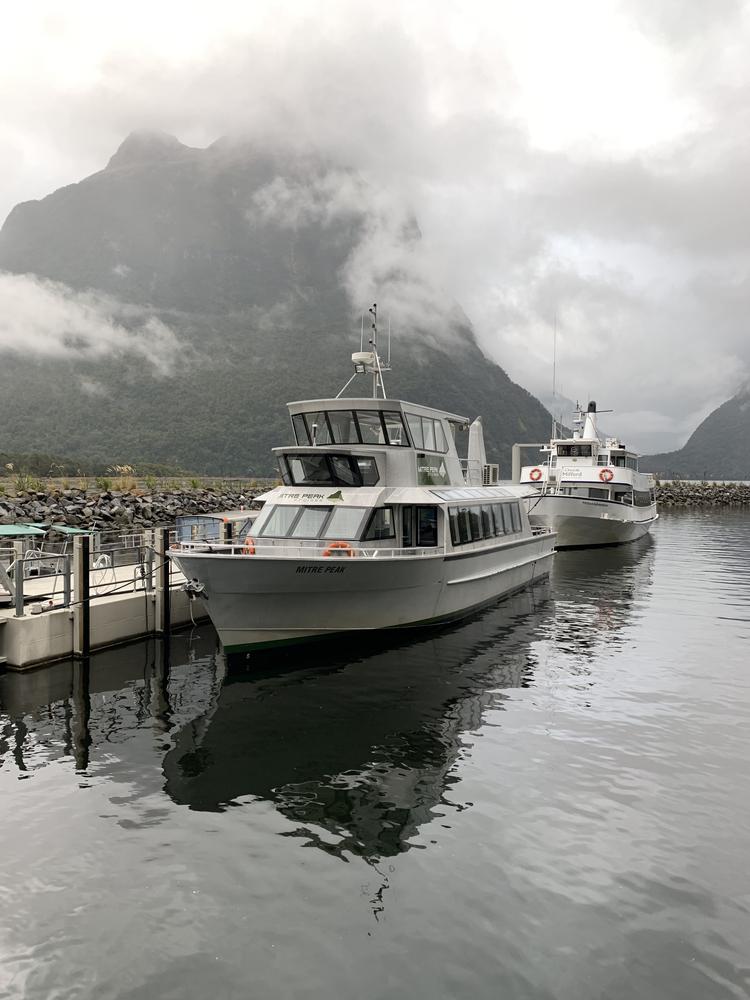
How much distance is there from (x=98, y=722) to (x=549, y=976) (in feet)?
27.5

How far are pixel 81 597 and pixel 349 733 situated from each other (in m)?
7.17

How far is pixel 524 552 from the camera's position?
24078mm

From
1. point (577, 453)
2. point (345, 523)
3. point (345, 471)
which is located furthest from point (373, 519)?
point (577, 453)

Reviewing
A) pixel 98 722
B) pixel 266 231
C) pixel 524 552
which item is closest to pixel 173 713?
pixel 98 722

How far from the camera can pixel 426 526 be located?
17.4m

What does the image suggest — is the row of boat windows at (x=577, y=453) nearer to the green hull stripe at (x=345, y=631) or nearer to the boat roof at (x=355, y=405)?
the green hull stripe at (x=345, y=631)

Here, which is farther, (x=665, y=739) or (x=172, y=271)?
(x=172, y=271)

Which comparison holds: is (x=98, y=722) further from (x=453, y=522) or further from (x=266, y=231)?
(x=266, y=231)

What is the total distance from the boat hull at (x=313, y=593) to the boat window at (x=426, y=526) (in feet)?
2.74

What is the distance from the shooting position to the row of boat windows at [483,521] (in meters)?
17.9

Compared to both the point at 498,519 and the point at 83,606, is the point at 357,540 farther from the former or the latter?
the point at 498,519

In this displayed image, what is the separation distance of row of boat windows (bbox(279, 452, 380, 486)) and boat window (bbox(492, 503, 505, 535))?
6.03m

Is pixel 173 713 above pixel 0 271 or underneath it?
underneath

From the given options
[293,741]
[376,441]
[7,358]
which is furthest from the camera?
[7,358]
